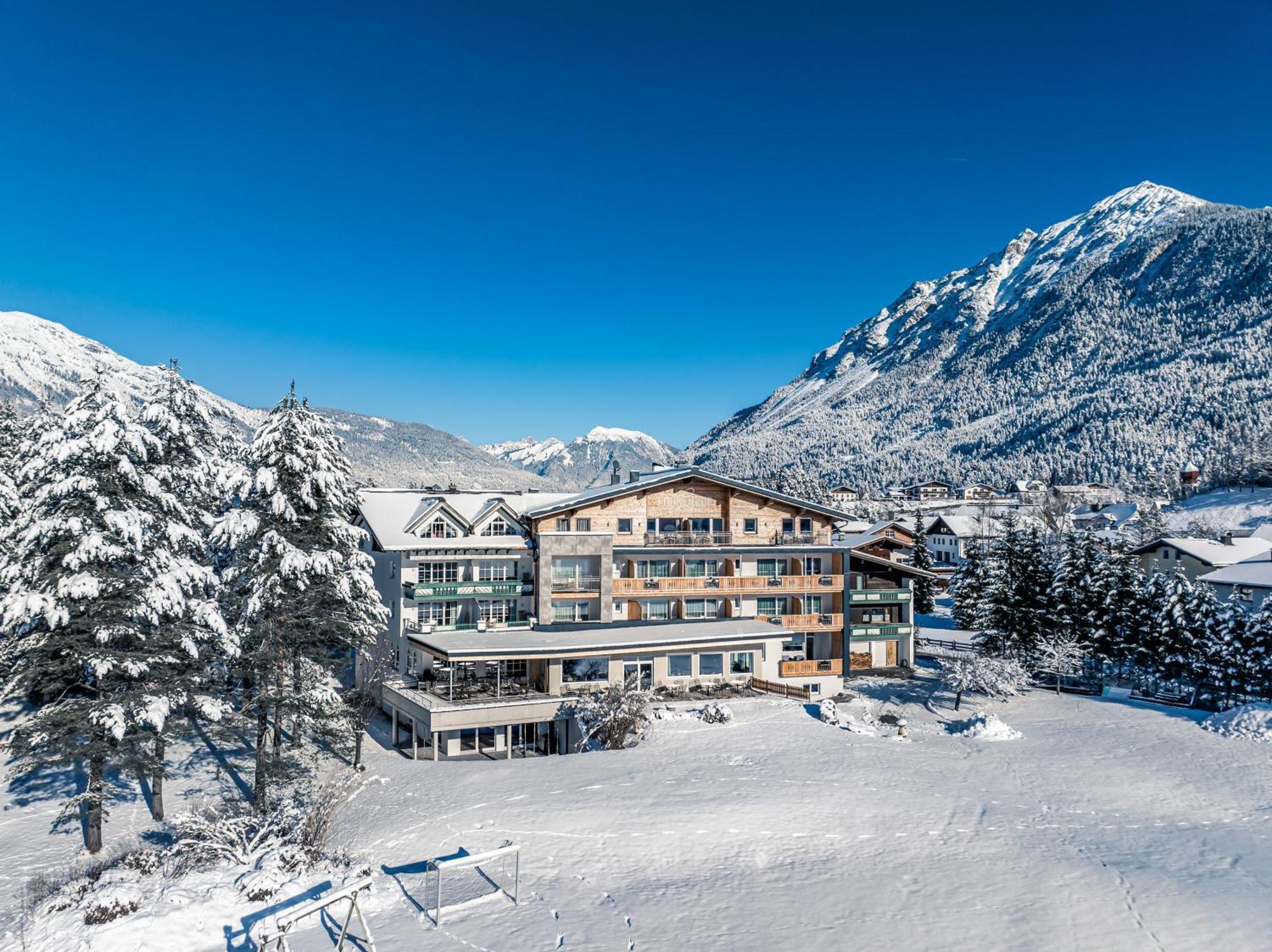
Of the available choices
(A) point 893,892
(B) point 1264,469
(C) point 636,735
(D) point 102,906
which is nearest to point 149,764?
(D) point 102,906

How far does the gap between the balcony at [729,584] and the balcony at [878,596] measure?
1770 mm

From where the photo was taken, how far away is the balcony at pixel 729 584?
40.2m

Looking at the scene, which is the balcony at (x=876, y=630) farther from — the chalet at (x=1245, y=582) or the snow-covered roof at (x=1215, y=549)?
the snow-covered roof at (x=1215, y=549)

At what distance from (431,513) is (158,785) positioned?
16.5 metres

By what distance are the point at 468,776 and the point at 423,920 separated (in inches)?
460

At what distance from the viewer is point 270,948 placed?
13.2 metres

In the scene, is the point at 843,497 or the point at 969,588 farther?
the point at 843,497

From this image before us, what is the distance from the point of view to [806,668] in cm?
4028

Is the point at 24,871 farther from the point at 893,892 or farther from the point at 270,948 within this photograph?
the point at 893,892

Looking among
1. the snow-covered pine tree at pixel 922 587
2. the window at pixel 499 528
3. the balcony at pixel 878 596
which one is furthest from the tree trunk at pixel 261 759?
the snow-covered pine tree at pixel 922 587

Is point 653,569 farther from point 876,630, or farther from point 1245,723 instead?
point 1245,723

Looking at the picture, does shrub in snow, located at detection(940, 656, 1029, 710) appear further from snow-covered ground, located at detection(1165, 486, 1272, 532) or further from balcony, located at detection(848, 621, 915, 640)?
snow-covered ground, located at detection(1165, 486, 1272, 532)

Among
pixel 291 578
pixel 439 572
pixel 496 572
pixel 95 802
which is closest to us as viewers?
pixel 95 802

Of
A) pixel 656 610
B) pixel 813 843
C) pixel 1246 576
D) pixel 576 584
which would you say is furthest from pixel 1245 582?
pixel 813 843
